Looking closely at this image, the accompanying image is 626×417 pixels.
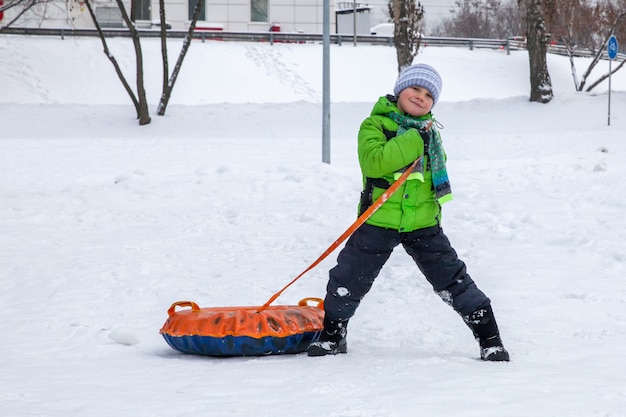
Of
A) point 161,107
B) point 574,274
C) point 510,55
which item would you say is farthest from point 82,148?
point 510,55

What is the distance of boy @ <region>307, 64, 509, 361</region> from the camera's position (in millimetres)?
4438

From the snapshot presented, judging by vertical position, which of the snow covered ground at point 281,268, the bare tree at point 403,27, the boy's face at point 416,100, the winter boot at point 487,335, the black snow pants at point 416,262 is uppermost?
the bare tree at point 403,27

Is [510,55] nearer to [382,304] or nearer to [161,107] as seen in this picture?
[161,107]

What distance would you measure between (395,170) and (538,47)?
63.7 feet

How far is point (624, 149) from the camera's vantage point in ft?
49.9

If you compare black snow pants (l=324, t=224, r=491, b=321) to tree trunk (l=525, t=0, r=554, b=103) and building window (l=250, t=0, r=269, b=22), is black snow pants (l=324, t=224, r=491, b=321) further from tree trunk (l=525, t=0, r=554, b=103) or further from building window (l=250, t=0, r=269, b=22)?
building window (l=250, t=0, r=269, b=22)

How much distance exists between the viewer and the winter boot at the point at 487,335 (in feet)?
14.5

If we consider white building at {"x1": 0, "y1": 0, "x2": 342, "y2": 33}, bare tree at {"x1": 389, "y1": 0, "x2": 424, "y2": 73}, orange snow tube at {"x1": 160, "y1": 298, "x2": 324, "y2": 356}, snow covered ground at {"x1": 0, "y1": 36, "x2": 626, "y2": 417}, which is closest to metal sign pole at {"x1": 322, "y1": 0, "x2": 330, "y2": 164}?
snow covered ground at {"x1": 0, "y1": 36, "x2": 626, "y2": 417}

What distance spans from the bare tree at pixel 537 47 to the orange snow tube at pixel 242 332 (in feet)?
62.0

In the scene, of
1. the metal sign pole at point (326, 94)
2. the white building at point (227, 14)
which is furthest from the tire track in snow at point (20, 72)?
the metal sign pole at point (326, 94)

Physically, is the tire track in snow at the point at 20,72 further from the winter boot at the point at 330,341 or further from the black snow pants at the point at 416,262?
the black snow pants at the point at 416,262

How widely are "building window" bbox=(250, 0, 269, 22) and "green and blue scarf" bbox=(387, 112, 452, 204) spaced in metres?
36.2

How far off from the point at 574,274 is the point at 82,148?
11784 mm

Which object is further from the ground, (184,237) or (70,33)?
(70,33)
